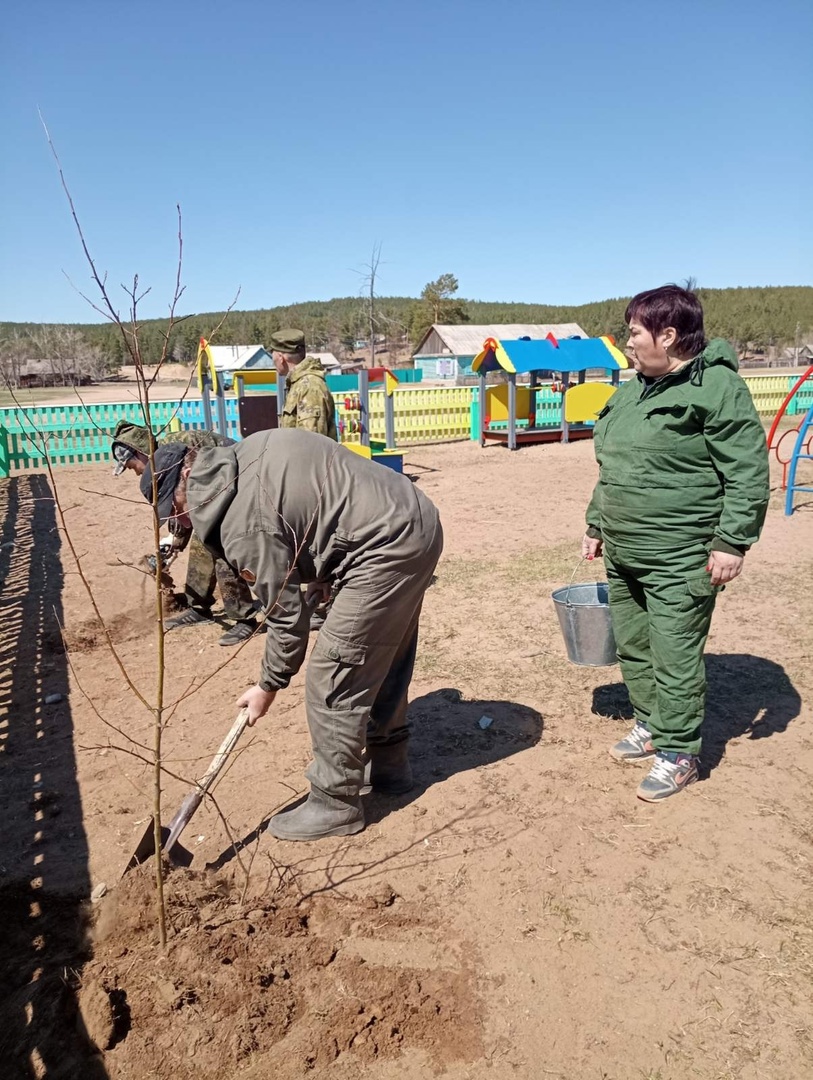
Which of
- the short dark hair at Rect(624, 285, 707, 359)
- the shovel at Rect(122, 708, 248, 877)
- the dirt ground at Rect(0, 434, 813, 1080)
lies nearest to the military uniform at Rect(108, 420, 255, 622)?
the dirt ground at Rect(0, 434, 813, 1080)

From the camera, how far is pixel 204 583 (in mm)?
5500

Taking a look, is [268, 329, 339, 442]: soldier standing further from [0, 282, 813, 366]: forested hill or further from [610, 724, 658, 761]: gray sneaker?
[0, 282, 813, 366]: forested hill

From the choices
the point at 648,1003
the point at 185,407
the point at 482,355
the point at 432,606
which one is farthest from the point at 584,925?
the point at 185,407

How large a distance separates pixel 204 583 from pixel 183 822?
295cm

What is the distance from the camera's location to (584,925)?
8.06 feet

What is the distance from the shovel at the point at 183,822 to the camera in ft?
8.56

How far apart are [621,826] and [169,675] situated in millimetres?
2872

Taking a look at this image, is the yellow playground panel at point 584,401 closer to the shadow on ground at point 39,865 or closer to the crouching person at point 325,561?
the shadow on ground at point 39,865

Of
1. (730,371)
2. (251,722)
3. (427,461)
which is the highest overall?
(730,371)

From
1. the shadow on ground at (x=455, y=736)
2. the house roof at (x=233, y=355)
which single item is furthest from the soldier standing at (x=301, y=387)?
the house roof at (x=233, y=355)

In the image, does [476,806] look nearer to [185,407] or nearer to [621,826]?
[621,826]

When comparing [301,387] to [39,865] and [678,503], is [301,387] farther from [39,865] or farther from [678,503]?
[39,865]

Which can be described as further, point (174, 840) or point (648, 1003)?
point (174, 840)

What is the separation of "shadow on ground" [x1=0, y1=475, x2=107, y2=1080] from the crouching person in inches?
31.1
